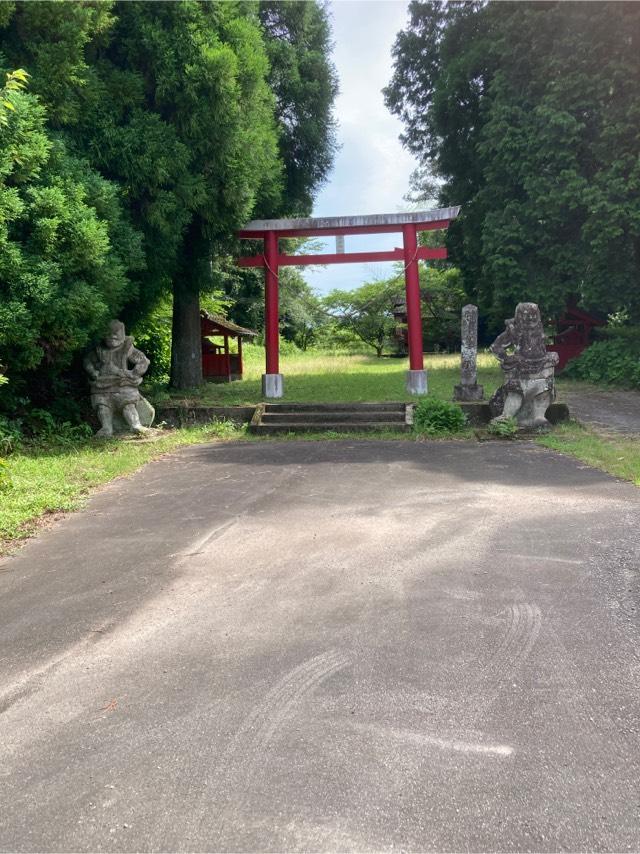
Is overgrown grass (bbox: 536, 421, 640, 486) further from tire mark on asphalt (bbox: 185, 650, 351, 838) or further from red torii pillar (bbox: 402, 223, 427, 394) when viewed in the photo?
tire mark on asphalt (bbox: 185, 650, 351, 838)

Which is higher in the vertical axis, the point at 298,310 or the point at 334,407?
the point at 298,310

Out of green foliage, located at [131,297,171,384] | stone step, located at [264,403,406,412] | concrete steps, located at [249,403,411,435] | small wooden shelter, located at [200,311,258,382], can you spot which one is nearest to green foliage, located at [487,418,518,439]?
concrete steps, located at [249,403,411,435]

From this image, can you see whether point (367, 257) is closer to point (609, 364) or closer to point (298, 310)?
point (609, 364)

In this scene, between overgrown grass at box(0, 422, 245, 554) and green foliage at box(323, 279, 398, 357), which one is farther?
green foliage at box(323, 279, 398, 357)

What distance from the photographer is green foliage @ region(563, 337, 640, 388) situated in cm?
1670

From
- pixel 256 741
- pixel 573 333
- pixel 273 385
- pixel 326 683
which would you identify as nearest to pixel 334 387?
pixel 273 385

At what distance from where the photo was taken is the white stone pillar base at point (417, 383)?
43.7ft

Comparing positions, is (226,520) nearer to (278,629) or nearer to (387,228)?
(278,629)

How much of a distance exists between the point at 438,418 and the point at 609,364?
932 cm

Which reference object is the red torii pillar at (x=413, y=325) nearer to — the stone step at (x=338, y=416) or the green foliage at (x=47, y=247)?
the stone step at (x=338, y=416)

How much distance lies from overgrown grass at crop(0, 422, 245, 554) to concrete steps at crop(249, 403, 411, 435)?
611mm

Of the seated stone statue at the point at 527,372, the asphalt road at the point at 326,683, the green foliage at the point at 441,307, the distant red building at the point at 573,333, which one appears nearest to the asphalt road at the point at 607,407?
the seated stone statue at the point at 527,372

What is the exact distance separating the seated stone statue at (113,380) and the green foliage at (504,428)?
5585mm

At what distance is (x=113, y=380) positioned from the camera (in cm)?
1010
